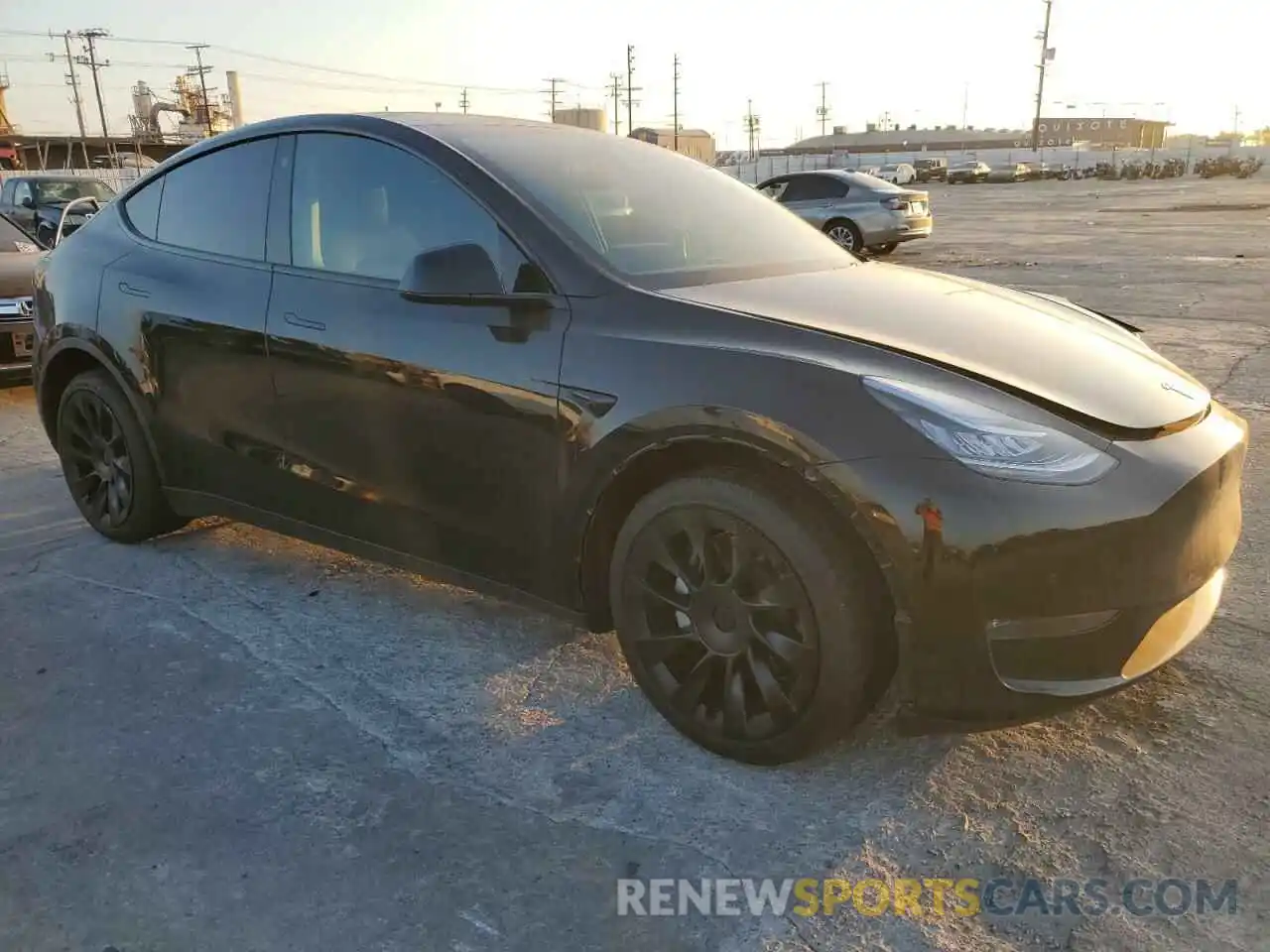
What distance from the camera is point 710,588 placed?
8.36 feet

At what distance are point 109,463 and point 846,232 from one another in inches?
588

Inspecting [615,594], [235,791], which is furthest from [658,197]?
[235,791]

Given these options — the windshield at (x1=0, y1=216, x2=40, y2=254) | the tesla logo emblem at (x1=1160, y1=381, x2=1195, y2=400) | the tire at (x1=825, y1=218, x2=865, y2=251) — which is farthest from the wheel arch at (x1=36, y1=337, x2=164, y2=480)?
the tire at (x1=825, y1=218, x2=865, y2=251)

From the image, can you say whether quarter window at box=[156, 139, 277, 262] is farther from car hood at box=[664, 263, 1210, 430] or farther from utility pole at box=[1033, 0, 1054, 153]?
utility pole at box=[1033, 0, 1054, 153]

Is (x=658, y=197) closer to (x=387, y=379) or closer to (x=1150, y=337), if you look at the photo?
(x=387, y=379)

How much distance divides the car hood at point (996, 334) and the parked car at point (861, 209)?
14.1 m

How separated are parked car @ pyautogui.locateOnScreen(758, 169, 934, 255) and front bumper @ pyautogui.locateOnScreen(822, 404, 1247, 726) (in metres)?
15.1

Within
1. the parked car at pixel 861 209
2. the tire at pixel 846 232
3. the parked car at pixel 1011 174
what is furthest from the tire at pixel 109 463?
the parked car at pixel 1011 174

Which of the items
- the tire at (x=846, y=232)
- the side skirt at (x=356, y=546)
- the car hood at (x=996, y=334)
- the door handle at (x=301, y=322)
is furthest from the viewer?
the tire at (x=846, y=232)

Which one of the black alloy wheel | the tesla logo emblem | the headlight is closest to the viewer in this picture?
the headlight

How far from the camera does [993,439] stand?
7.29ft

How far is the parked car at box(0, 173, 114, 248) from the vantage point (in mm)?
18547

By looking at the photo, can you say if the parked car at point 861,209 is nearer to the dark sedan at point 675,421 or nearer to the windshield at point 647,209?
the windshield at point 647,209

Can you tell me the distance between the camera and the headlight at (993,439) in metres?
2.18
